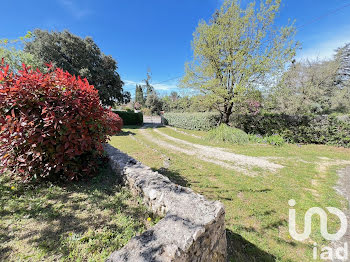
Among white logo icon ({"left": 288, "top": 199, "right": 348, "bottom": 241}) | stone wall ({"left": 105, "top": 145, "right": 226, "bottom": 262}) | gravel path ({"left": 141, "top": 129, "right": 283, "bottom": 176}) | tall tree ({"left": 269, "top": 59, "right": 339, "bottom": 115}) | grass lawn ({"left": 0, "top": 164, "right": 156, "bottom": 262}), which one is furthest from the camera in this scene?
tall tree ({"left": 269, "top": 59, "right": 339, "bottom": 115})

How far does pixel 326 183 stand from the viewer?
402 cm

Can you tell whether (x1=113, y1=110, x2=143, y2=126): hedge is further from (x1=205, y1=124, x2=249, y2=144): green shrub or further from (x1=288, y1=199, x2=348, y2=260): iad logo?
(x1=288, y1=199, x2=348, y2=260): iad logo

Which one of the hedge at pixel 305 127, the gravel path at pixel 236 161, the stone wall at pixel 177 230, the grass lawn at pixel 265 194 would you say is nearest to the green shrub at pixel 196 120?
the hedge at pixel 305 127

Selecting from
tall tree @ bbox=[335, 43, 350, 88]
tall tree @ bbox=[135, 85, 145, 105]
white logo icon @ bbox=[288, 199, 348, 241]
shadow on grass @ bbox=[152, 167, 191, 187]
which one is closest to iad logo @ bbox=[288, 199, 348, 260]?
white logo icon @ bbox=[288, 199, 348, 241]

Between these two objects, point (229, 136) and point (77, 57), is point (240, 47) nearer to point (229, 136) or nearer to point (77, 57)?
point (229, 136)

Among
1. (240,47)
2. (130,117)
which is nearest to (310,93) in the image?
(240,47)

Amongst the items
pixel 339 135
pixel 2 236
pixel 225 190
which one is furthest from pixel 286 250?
pixel 339 135

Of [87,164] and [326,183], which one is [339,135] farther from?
[87,164]

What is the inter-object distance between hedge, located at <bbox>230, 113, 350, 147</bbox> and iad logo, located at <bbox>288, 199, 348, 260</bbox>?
7.67 m

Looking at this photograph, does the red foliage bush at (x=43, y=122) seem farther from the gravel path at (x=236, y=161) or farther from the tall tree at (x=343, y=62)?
the tall tree at (x=343, y=62)

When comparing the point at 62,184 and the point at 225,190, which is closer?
the point at 62,184

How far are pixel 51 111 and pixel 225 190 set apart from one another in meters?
4.05

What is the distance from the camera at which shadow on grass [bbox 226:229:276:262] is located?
1.98 meters

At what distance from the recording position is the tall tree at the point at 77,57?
1438 cm
